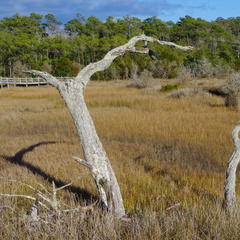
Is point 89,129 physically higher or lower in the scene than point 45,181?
higher

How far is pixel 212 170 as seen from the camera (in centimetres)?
562

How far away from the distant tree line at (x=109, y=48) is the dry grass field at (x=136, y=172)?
64.0ft

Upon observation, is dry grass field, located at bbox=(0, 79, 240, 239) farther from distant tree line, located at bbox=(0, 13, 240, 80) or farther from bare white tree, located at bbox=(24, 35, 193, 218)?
distant tree line, located at bbox=(0, 13, 240, 80)

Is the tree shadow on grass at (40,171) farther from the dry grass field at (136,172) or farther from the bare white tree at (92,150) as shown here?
the bare white tree at (92,150)

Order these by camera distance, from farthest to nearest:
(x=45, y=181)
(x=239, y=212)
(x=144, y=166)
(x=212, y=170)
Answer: (x=144, y=166) → (x=212, y=170) → (x=45, y=181) → (x=239, y=212)

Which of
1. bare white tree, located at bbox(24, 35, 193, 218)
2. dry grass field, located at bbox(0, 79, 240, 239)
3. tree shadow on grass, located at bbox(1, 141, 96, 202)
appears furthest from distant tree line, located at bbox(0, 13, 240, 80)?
bare white tree, located at bbox(24, 35, 193, 218)

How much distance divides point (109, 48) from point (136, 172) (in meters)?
56.1

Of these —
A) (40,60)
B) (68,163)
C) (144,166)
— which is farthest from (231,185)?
(40,60)

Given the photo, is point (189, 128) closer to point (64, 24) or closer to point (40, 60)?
point (40, 60)

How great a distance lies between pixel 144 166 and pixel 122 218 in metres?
3.05

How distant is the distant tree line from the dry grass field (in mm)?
19517

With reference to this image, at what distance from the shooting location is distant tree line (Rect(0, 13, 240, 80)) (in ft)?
135

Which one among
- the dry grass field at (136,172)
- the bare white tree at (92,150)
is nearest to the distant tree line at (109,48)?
the dry grass field at (136,172)

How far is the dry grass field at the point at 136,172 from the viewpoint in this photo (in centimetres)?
275
